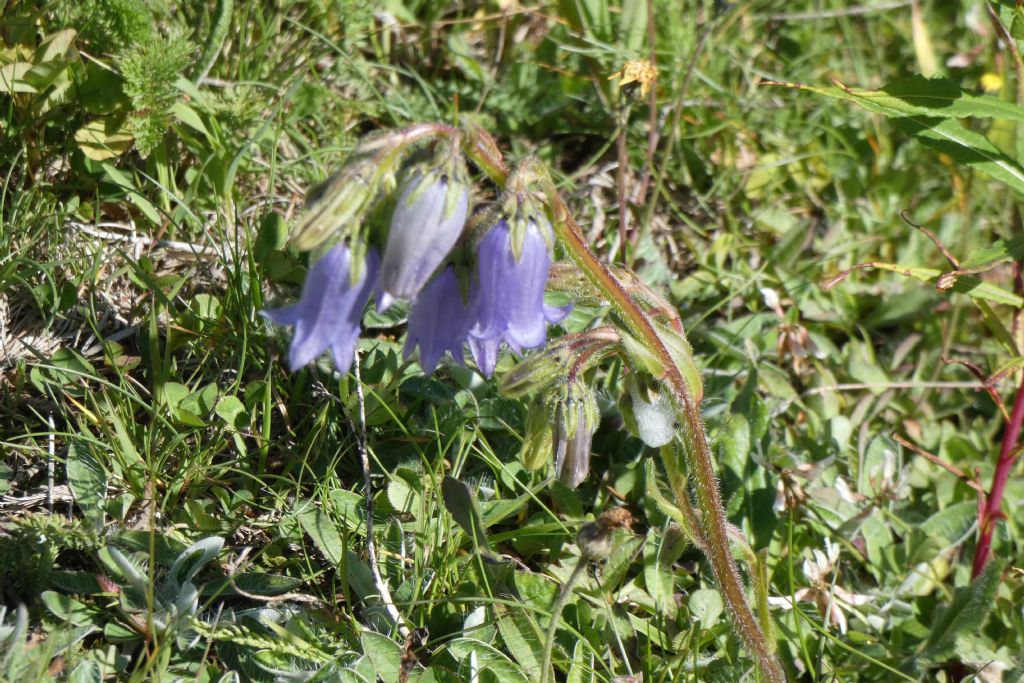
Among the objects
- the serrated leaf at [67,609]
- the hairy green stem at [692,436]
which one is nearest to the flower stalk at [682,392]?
the hairy green stem at [692,436]

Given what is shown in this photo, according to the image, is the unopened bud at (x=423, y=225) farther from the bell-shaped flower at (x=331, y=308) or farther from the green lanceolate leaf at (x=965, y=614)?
the green lanceolate leaf at (x=965, y=614)

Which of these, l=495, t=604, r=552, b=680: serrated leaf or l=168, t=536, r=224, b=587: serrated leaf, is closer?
l=168, t=536, r=224, b=587: serrated leaf

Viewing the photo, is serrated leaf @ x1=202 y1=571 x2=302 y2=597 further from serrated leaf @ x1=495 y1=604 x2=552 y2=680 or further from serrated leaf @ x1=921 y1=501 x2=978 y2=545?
serrated leaf @ x1=921 y1=501 x2=978 y2=545

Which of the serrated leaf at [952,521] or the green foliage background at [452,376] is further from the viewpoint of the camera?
the serrated leaf at [952,521]

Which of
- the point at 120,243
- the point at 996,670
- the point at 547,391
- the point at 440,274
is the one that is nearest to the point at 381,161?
the point at 440,274

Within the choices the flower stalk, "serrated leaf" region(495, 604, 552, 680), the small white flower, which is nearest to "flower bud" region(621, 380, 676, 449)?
the flower stalk

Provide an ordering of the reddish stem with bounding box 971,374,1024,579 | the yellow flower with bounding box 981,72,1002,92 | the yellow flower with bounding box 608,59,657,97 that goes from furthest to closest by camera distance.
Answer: the yellow flower with bounding box 981,72,1002,92, the yellow flower with bounding box 608,59,657,97, the reddish stem with bounding box 971,374,1024,579

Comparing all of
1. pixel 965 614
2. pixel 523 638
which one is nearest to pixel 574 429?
pixel 523 638

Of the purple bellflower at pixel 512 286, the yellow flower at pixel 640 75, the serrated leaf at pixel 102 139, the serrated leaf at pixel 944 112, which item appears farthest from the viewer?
the yellow flower at pixel 640 75
